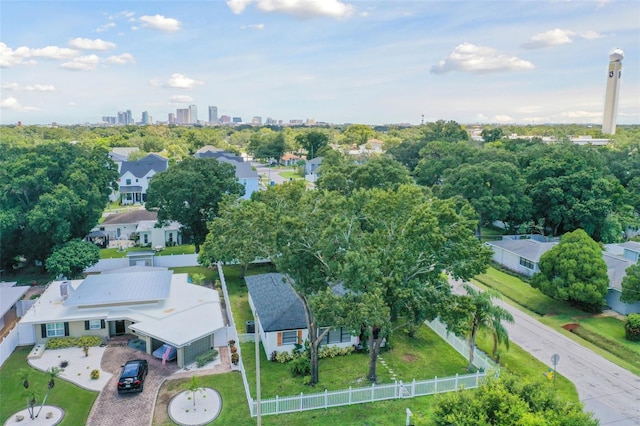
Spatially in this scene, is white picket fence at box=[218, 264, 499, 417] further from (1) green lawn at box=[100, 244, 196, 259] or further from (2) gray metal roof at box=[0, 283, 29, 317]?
(1) green lawn at box=[100, 244, 196, 259]

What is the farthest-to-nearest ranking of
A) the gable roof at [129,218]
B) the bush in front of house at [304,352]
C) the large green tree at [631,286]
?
the gable roof at [129,218], the large green tree at [631,286], the bush in front of house at [304,352]

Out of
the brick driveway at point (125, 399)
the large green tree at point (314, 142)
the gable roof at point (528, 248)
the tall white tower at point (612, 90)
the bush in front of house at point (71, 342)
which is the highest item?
the tall white tower at point (612, 90)

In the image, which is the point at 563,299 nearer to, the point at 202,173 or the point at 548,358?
the point at 548,358

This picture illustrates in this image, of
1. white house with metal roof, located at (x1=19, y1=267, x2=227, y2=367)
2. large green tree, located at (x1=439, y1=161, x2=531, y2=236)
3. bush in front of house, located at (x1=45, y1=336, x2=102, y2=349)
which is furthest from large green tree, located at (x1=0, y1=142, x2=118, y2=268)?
large green tree, located at (x1=439, y1=161, x2=531, y2=236)

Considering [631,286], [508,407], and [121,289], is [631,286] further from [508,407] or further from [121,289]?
[121,289]

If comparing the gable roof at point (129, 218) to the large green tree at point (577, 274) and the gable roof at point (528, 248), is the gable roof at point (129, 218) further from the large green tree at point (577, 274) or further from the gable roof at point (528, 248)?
the large green tree at point (577, 274)

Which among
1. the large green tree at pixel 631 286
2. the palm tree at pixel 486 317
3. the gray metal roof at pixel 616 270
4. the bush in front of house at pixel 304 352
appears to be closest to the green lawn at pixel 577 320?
the large green tree at pixel 631 286
